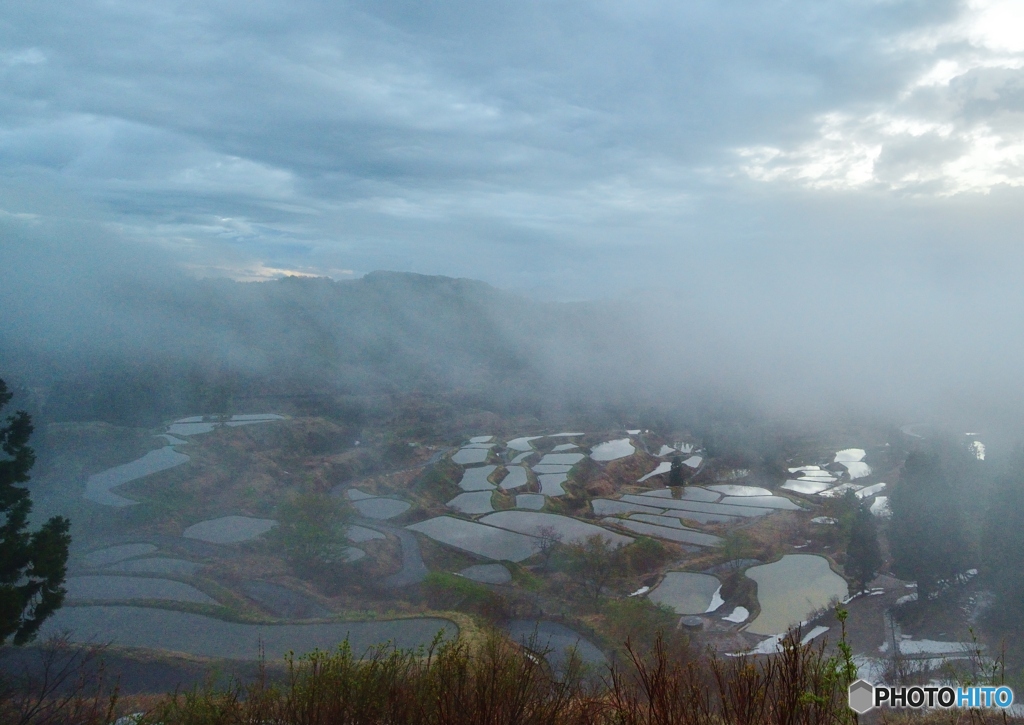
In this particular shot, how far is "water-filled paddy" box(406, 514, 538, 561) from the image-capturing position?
23234 mm

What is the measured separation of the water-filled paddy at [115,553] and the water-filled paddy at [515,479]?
18169mm

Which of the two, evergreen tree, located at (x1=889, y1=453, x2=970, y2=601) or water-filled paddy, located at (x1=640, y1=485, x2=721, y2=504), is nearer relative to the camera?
evergreen tree, located at (x1=889, y1=453, x2=970, y2=601)

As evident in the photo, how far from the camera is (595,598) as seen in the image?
741 inches

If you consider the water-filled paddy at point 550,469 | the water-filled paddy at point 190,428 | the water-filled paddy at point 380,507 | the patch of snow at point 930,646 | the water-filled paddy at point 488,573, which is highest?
the water-filled paddy at point 190,428

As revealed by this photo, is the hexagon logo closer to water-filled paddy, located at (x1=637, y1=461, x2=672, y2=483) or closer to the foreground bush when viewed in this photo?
the foreground bush

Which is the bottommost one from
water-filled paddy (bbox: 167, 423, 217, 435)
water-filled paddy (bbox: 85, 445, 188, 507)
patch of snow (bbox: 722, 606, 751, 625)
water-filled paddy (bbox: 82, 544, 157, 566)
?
patch of snow (bbox: 722, 606, 751, 625)

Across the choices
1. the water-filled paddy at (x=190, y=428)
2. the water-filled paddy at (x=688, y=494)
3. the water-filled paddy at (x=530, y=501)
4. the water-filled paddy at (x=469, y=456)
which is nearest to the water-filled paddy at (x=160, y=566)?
the water-filled paddy at (x=530, y=501)

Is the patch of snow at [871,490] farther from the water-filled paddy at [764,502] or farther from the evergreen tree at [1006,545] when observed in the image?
the evergreen tree at [1006,545]

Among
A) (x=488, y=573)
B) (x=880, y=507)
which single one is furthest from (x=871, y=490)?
(x=488, y=573)

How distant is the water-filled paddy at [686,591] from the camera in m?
18.4

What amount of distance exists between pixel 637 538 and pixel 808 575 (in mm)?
6338

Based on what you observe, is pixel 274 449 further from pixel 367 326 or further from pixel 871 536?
pixel 367 326

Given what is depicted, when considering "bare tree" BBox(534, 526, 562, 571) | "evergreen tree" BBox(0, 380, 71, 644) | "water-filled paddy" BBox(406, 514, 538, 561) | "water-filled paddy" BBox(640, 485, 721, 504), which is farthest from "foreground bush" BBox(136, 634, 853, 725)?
"water-filled paddy" BBox(640, 485, 721, 504)

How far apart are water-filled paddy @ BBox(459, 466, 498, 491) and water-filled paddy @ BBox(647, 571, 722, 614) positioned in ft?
46.9
